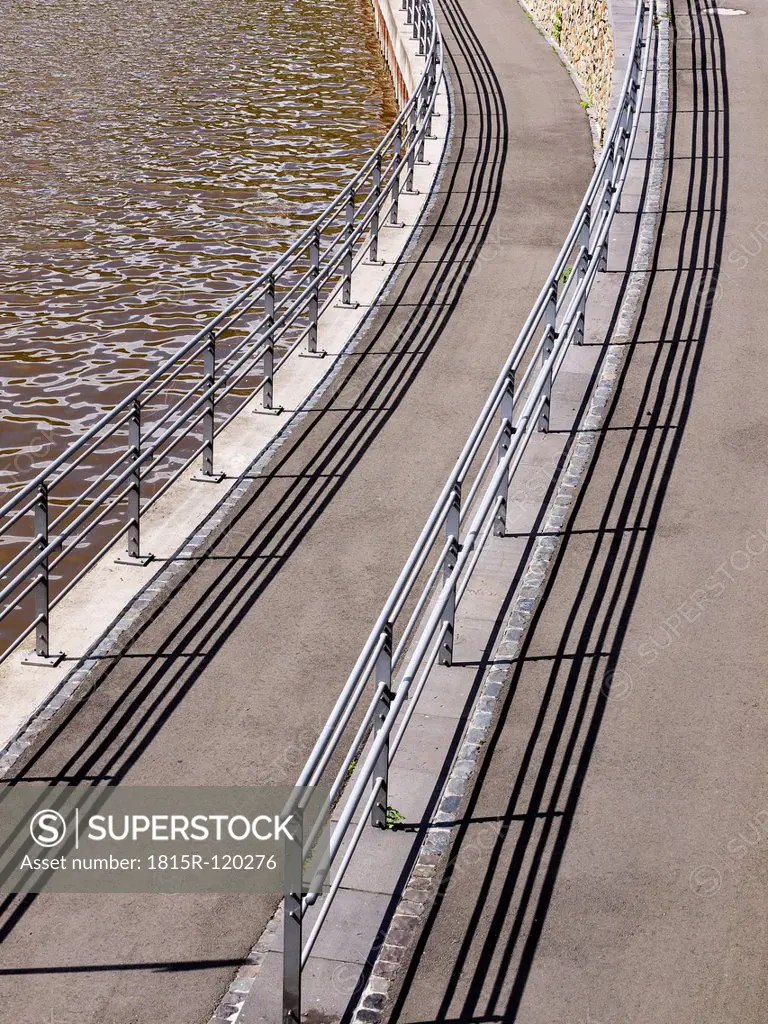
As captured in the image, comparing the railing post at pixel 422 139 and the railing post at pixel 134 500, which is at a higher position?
the railing post at pixel 422 139

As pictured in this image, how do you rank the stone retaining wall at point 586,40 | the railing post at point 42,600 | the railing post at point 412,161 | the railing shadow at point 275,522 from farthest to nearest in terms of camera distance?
the stone retaining wall at point 586,40, the railing post at point 412,161, the railing post at point 42,600, the railing shadow at point 275,522

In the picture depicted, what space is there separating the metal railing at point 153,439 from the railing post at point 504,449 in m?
2.54

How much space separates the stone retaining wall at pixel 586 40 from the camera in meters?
21.0

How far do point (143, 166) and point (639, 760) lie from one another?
60.8ft

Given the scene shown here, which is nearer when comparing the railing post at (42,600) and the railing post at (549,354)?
the railing post at (42,600)

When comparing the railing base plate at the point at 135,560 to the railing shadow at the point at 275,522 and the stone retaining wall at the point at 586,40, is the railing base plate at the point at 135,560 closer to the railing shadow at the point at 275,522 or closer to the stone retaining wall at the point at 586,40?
the railing shadow at the point at 275,522

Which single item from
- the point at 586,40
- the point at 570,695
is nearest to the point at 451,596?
the point at 570,695

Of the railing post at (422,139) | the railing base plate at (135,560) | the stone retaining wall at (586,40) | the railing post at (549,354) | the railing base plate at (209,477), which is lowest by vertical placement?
the railing base plate at (135,560)

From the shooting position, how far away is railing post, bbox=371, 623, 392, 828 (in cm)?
678

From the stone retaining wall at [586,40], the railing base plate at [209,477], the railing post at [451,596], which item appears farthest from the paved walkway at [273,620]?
the stone retaining wall at [586,40]

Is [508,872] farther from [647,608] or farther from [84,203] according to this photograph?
[84,203]

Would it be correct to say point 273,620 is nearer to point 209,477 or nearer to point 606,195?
point 209,477

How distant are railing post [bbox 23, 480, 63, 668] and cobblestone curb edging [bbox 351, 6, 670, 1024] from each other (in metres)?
3.06

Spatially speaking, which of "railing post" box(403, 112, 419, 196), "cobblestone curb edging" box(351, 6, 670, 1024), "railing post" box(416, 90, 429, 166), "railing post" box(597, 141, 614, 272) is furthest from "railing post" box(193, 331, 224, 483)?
"railing post" box(416, 90, 429, 166)
